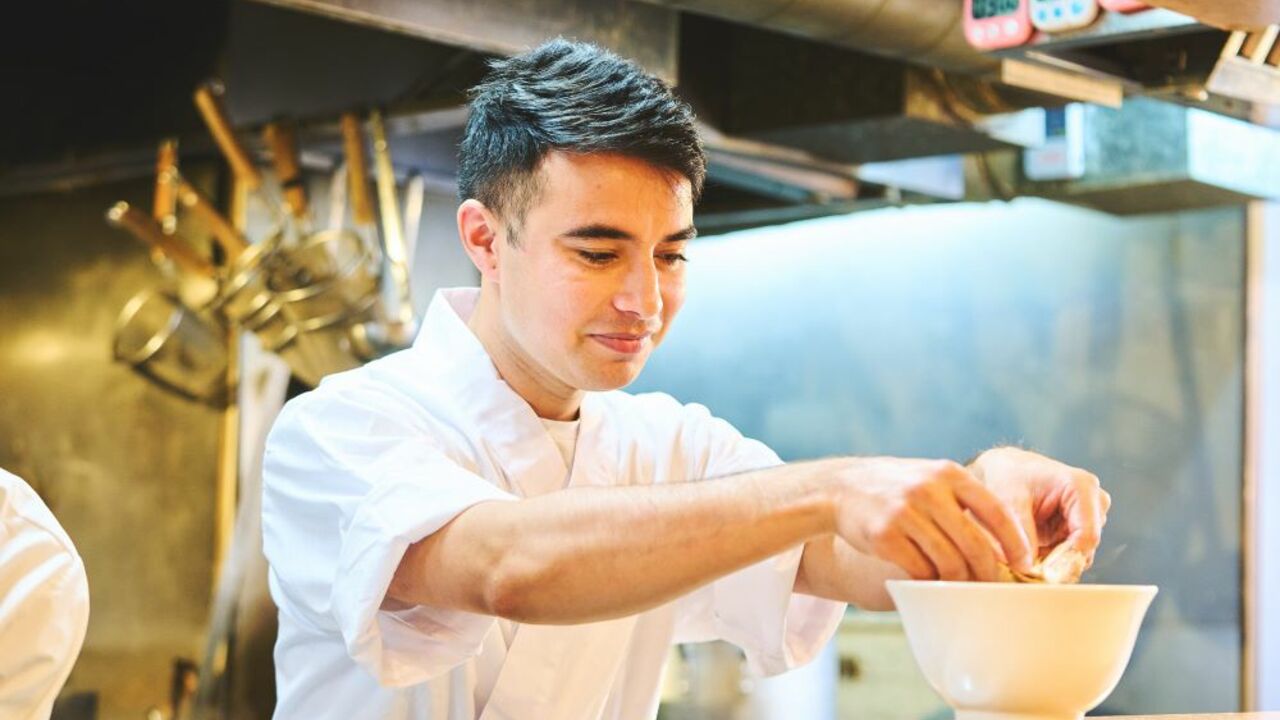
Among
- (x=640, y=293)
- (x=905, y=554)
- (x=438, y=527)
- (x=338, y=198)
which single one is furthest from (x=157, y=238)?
(x=905, y=554)

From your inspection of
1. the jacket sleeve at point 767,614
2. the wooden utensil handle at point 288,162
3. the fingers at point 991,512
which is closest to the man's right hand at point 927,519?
the fingers at point 991,512

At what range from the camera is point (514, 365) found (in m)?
1.72

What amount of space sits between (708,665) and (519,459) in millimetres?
1888

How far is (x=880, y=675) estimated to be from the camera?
441 centimetres

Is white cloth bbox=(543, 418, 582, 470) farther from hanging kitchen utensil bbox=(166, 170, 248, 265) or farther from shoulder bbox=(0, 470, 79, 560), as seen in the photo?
hanging kitchen utensil bbox=(166, 170, 248, 265)

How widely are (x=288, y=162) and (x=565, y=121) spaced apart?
75.2 inches

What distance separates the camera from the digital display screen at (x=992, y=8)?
101 inches

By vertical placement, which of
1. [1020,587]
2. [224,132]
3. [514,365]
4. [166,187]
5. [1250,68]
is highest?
[1250,68]

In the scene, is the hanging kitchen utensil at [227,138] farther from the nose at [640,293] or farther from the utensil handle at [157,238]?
the nose at [640,293]

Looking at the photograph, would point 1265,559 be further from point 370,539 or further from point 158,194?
point 370,539

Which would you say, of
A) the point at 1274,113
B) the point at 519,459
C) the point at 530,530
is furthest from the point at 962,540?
the point at 1274,113

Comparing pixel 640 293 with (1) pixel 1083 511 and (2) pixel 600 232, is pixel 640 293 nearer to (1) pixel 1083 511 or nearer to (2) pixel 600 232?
(2) pixel 600 232

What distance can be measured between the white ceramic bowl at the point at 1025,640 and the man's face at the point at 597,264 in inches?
19.5

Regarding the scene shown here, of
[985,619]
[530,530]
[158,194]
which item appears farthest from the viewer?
[158,194]
